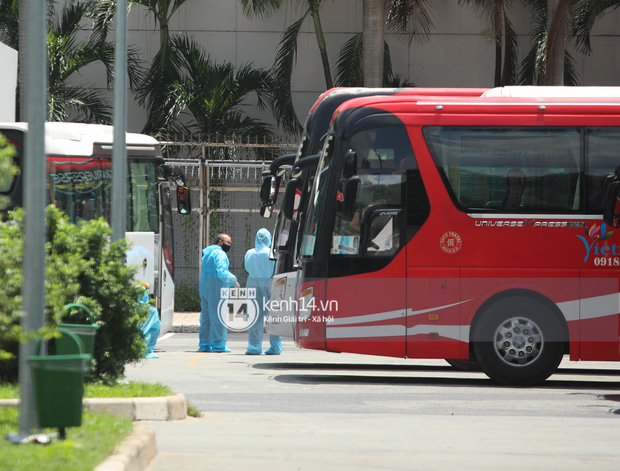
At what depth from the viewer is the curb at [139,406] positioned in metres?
7.91

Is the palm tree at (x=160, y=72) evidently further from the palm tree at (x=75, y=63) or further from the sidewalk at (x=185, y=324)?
the sidewalk at (x=185, y=324)

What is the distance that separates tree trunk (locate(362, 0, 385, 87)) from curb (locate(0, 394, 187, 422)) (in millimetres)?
12923

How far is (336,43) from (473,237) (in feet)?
47.8

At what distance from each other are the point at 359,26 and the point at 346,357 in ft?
38.4

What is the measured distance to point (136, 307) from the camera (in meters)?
9.38

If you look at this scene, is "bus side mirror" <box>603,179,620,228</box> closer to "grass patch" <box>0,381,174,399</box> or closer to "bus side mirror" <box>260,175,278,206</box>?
"bus side mirror" <box>260,175,278,206</box>

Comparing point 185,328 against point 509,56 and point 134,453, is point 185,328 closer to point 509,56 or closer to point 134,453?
point 509,56

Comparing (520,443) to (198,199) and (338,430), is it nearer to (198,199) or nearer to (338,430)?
(338,430)

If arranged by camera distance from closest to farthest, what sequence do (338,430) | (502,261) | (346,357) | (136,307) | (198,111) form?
(338,430)
(136,307)
(502,261)
(346,357)
(198,111)

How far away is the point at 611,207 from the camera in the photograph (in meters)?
11.5

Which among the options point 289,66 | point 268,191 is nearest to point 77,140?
point 268,191

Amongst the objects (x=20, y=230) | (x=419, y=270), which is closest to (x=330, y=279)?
(x=419, y=270)

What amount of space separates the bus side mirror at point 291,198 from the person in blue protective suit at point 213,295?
6.42ft

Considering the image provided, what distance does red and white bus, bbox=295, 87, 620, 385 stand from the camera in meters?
11.7
